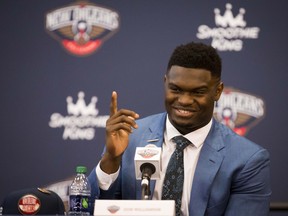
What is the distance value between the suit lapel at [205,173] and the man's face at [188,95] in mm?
121

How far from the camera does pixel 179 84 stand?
10.8ft

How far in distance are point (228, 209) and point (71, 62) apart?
184 centimetres

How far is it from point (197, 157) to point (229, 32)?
57.1 inches

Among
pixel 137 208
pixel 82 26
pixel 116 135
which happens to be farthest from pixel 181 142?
pixel 82 26

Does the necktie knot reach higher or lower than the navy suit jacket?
higher

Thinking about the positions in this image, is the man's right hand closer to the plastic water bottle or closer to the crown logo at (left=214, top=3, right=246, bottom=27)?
the plastic water bottle

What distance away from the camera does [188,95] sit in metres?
3.31

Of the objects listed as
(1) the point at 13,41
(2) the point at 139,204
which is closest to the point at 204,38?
(1) the point at 13,41

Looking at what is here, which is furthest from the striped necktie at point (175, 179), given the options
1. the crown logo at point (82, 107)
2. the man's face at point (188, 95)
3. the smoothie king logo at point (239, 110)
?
the crown logo at point (82, 107)

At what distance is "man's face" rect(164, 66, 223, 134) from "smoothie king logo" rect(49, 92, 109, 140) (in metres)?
1.31

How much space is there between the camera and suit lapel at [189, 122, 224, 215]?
3232 mm

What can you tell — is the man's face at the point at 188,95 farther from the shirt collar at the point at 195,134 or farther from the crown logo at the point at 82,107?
the crown logo at the point at 82,107

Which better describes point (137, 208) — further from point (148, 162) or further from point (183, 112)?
point (183, 112)

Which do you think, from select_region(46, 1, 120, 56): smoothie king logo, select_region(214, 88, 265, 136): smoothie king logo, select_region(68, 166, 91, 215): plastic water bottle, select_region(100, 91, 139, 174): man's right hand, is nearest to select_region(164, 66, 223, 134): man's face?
select_region(100, 91, 139, 174): man's right hand
